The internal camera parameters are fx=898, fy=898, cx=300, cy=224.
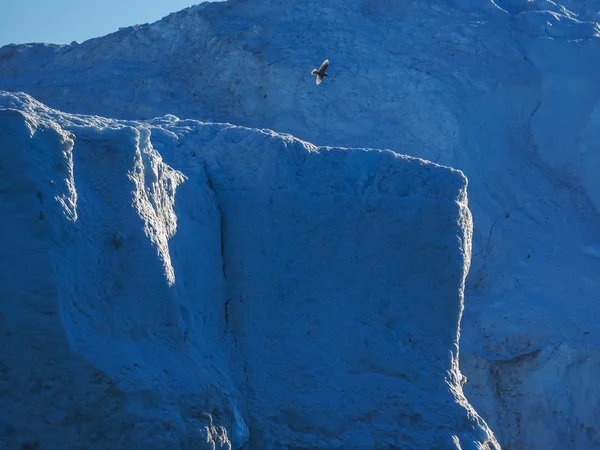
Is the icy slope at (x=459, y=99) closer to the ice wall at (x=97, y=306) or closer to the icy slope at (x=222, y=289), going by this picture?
the icy slope at (x=222, y=289)

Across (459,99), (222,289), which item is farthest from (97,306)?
(459,99)

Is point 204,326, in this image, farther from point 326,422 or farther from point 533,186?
point 533,186

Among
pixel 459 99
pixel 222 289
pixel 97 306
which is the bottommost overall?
pixel 222 289

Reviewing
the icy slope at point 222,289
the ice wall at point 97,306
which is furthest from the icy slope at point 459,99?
the ice wall at point 97,306

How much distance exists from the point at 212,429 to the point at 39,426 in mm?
867

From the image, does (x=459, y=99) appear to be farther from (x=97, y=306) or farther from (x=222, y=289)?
(x=97, y=306)

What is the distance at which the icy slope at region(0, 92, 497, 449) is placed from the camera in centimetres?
355

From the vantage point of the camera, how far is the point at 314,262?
5.12 m

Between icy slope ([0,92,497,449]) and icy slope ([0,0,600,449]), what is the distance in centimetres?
420

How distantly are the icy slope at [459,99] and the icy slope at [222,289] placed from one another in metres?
4.20

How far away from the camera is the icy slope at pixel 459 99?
31.6ft

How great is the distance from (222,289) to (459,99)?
22.6 feet

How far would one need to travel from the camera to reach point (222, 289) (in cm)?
489

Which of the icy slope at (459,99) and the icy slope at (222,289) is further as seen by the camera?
the icy slope at (459,99)
